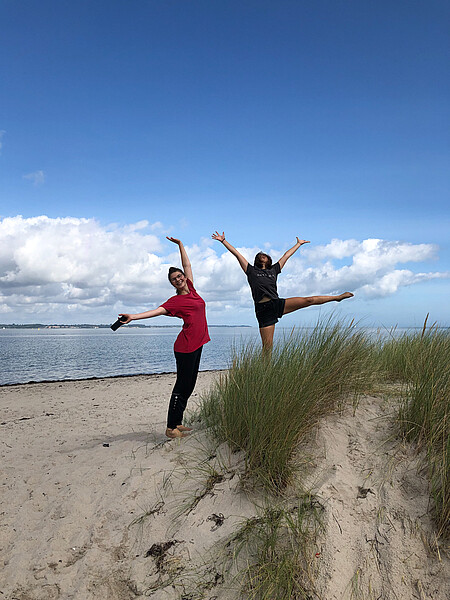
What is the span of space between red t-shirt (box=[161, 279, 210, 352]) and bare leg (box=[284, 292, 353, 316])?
4.91 feet

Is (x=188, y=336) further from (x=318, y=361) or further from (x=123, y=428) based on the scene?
(x=123, y=428)

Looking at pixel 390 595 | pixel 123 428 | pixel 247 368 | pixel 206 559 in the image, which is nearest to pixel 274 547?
pixel 206 559

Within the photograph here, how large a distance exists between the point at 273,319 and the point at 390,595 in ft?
12.7

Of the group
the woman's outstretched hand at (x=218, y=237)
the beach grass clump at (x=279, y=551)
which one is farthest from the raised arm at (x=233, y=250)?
the beach grass clump at (x=279, y=551)

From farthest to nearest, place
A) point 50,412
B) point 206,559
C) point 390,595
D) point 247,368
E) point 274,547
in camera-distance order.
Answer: point 50,412
point 247,368
point 206,559
point 274,547
point 390,595

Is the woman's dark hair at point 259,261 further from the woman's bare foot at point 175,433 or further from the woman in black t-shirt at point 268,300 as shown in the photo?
the woman's bare foot at point 175,433

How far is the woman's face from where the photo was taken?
5.42m

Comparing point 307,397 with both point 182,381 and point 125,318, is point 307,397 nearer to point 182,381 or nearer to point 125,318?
point 182,381

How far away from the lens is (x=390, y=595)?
3.02 metres

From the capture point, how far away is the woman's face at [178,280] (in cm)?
542

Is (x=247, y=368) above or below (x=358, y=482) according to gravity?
above

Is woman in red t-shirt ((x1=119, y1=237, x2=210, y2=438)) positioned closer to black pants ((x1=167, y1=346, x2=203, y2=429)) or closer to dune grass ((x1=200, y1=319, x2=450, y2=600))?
black pants ((x1=167, y1=346, x2=203, y2=429))

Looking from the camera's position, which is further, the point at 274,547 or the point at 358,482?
the point at 358,482

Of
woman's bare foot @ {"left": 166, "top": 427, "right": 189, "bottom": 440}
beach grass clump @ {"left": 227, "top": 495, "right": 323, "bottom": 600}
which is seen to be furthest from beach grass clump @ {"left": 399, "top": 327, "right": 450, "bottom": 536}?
woman's bare foot @ {"left": 166, "top": 427, "right": 189, "bottom": 440}
